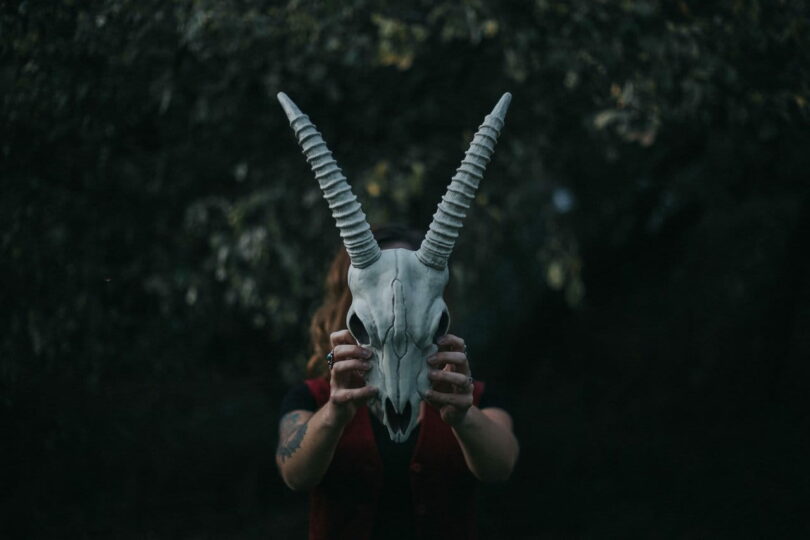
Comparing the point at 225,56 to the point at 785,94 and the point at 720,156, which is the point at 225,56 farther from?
the point at 720,156

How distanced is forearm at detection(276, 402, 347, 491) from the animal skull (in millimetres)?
167

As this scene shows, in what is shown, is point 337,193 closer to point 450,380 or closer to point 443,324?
point 443,324

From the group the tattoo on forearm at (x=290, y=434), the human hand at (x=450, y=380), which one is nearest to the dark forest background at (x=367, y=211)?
the tattoo on forearm at (x=290, y=434)

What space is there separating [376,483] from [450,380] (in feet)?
1.89

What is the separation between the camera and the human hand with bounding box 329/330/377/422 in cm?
193

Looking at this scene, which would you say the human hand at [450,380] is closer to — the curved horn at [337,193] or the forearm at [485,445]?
the forearm at [485,445]

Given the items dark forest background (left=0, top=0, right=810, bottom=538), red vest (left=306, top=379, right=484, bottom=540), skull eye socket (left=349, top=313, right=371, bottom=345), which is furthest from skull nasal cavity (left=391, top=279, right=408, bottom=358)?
dark forest background (left=0, top=0, right=810, bottom=538)

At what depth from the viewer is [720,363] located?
6.82 metres

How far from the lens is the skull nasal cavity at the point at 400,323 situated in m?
1.93

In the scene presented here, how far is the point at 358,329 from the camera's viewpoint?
206cm

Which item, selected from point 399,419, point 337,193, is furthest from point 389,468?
point 337,193

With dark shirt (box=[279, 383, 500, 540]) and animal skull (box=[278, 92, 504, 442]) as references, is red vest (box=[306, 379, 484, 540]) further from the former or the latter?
animal skull (box=[278, 92, 504, 442])

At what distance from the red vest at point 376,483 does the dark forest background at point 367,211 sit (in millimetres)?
914

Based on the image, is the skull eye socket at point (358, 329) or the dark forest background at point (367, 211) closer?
the skull eye socket at point (358, 329)
